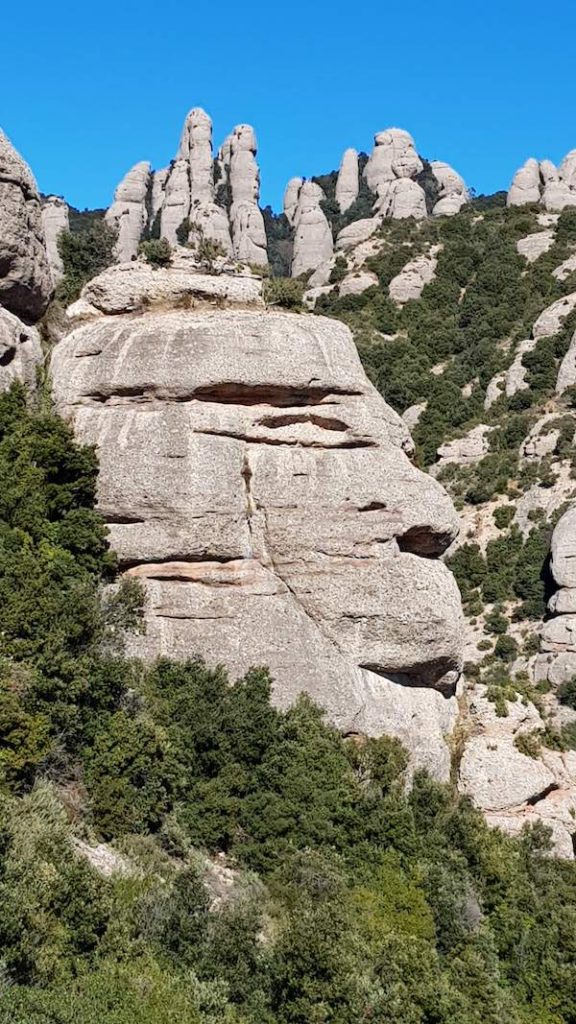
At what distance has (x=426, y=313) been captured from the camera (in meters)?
66.2

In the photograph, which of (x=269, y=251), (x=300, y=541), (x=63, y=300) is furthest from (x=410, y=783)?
(x=269, y=251)

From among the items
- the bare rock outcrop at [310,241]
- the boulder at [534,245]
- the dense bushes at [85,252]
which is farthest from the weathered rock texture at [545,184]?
the dense bushes at [85,252]

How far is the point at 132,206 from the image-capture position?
98.1 meters

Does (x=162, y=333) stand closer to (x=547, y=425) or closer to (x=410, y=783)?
(x=410, y=783)

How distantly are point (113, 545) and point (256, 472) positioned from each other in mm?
3671

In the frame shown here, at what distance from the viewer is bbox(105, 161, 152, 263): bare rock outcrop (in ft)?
308

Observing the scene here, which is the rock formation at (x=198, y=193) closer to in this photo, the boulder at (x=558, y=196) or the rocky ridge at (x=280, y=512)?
the boulder at (x=558, y=196)

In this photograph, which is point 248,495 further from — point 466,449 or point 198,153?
point 198,153

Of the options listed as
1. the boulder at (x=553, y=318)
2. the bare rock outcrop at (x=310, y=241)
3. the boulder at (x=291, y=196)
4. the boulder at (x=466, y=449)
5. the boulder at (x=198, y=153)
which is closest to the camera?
the boulder at (x=466, y=449)

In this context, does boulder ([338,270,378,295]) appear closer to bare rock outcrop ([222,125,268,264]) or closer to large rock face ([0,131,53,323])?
bare rock outcrop ([222,125,268,264])

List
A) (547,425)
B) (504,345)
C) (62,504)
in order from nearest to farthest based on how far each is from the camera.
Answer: (62,504) < (547,425) < (504,345)

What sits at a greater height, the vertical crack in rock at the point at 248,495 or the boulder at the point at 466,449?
the boulder at the point at 466,449

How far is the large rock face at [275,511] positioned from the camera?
2050cm

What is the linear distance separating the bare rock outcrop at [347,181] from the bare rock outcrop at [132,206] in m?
22.5
